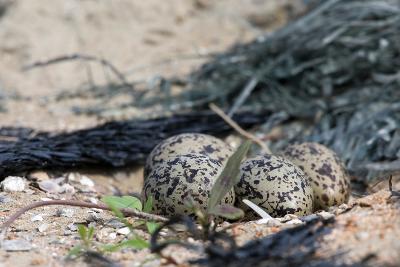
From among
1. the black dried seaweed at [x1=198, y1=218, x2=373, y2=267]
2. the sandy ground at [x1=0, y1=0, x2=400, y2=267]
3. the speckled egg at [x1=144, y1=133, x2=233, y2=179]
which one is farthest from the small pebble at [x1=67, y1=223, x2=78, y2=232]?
the sandy ground at [x1=0, y1=0, x2=400, y2=267]

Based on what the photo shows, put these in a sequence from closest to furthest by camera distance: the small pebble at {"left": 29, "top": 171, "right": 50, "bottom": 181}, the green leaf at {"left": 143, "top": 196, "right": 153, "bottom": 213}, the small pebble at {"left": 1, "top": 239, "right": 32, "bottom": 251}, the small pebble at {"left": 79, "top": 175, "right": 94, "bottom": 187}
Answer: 1. the small pebble at {"left": 1, "top": 239, "right": 32, "bottom": 251}
2. the green leaf at {"left": 143, "top": 196, "right": 153, "bottom": 213}
3. the small pebble at {"left": 29, "top": 171, "right": 50, "bottom": 181}
4. the small pebble at {"left": 79, "top": 175, "right": 94, "bottom": 187}

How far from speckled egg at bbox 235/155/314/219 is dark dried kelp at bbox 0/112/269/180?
1.16 metres

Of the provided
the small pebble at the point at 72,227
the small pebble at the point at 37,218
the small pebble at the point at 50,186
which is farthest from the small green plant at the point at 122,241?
the small pebble at the point at 50,186

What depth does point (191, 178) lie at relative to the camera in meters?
2.77

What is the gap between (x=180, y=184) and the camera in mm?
2758

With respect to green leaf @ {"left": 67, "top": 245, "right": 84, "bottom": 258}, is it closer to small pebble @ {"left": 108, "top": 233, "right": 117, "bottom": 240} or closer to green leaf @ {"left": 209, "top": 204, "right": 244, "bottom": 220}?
small pebble @ {"left": 108, "top": 233, "right": 117, "bottom": 240}

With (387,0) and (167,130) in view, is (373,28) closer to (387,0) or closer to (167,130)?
(387,0)

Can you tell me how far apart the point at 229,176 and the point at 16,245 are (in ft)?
2.74

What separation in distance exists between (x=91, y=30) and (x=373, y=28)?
2.97 meters

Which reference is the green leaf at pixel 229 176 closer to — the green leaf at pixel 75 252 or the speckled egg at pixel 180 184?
the speckled egg at pixel 180 184

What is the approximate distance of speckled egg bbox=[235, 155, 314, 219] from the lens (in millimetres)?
2865

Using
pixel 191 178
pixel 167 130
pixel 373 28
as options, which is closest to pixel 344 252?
pixel 191 178

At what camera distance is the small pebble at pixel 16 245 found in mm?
2377

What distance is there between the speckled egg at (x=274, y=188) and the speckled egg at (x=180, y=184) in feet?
0.38
